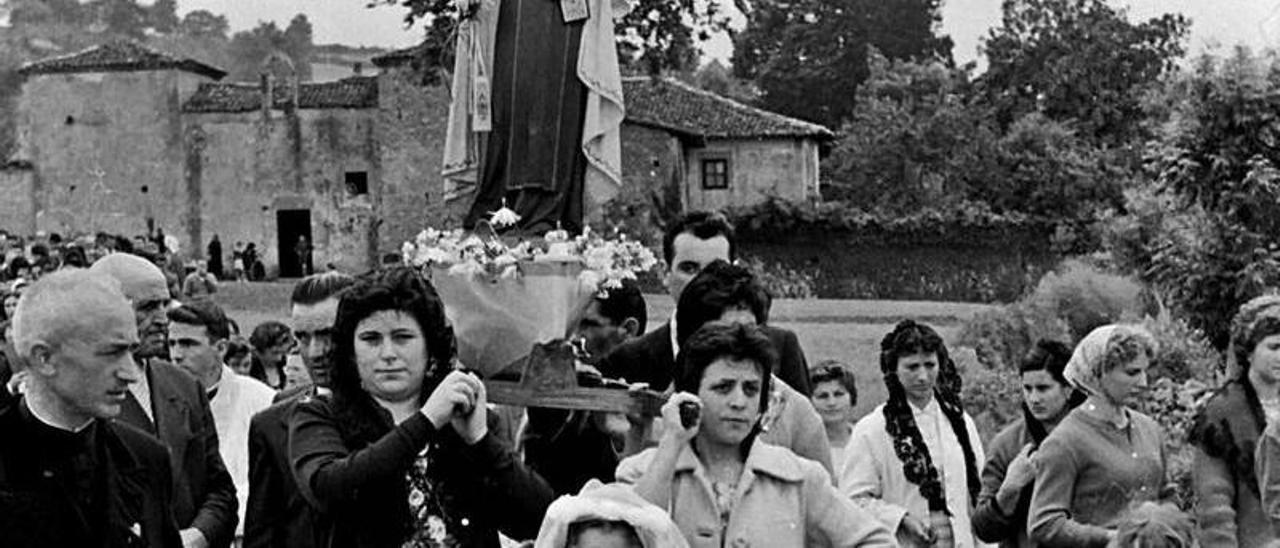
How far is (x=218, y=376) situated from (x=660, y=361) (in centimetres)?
164

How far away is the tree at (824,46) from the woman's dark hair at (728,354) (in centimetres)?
5767

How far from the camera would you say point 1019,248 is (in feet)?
144

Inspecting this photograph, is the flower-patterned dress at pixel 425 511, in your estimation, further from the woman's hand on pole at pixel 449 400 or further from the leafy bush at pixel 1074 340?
the leafy bush at pixel 1074 340

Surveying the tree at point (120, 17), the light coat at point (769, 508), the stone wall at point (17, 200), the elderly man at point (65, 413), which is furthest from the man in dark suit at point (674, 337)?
the tree at point (120, 17)

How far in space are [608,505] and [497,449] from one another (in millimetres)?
768

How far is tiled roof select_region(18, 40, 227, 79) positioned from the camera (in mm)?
48031

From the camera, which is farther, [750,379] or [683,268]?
[683,268]

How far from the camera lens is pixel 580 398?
555cm

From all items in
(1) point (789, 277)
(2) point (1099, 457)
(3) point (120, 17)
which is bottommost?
(1) point (789, 277)

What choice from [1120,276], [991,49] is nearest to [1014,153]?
[991,49]

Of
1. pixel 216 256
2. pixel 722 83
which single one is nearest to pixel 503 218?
pixel 216 256

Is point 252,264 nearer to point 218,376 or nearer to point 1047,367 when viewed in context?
point 218,376

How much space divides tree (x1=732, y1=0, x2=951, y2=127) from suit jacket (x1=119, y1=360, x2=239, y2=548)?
56.9m

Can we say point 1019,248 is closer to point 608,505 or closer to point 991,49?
point 991,49
